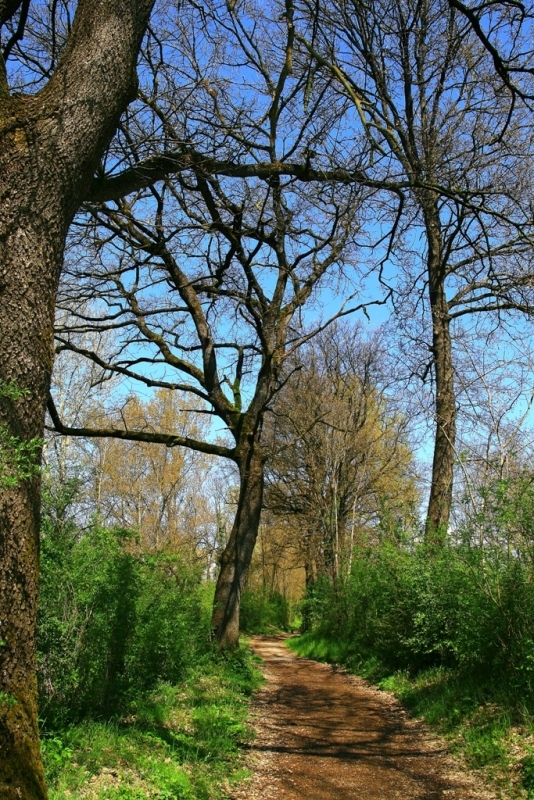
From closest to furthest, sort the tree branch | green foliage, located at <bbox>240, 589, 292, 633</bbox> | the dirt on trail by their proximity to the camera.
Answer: the dirt on trail < the tree branch < green foliage, located at <bbox>240, 589, 292, 633</bbox>

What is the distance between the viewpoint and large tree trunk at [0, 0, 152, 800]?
124 inches

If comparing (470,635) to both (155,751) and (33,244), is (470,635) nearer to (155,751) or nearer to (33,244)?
(155,751)

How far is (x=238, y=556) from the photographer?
11391mm

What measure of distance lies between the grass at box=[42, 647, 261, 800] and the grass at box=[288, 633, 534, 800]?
2195 mm

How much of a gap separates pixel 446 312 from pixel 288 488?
1401 centimetres

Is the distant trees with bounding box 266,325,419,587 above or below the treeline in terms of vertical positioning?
above

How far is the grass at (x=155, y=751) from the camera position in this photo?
4.45 metres

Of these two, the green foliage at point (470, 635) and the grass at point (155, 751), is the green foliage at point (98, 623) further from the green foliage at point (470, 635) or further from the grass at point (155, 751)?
the green foliage at point (470, 635)

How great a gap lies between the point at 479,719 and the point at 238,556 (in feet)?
18.9

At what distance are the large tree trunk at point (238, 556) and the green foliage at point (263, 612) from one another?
15651 millimetres

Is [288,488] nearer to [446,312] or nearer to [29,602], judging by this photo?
[446,312]

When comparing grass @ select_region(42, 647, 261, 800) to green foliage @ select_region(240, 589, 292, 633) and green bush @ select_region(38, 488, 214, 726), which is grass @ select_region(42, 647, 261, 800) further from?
green foliage @ select_region(240, 589, 292, 633)

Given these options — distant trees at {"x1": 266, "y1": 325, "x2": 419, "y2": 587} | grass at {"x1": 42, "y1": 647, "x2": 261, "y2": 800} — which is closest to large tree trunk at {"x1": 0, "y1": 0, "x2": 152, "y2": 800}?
grass at {"x1": 42, "y1": 647, "x2": 261, "y2": 800}

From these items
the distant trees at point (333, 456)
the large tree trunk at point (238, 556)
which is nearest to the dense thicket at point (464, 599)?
the large tree trunk at point (238, 556)
